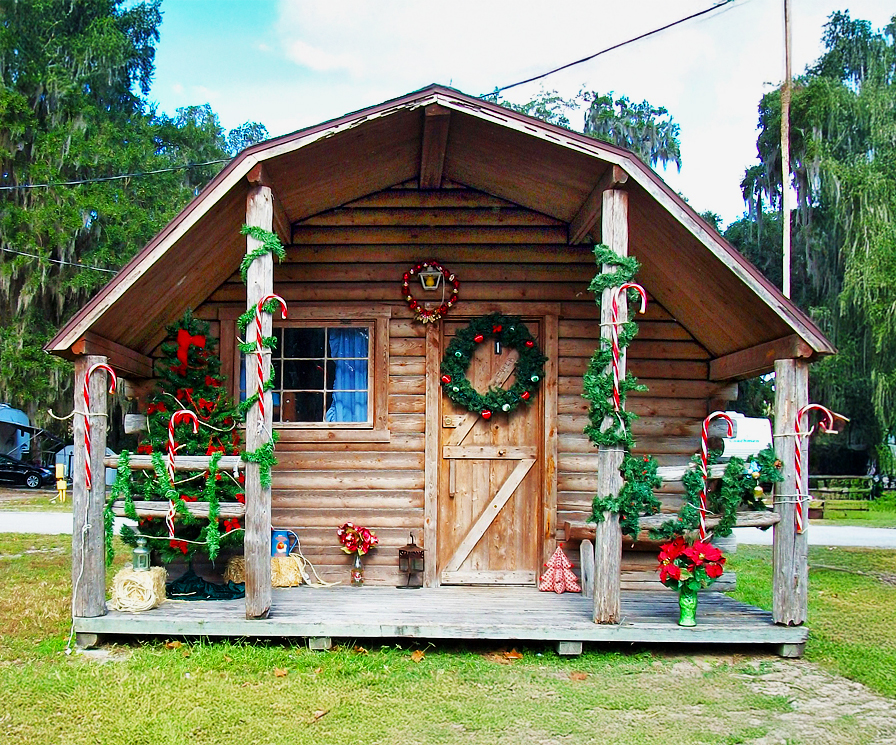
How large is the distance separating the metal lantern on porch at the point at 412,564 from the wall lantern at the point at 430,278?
7.62 ft

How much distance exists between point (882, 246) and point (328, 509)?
13130 millimetres

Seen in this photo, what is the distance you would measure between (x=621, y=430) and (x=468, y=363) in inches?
81.8

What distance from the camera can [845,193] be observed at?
68.7ft

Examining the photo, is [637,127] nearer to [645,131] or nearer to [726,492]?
[645,131]

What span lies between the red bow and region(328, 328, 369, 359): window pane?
126cm

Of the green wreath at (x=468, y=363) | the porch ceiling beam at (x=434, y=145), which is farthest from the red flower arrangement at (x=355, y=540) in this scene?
the porch ceiling beam at (x=434, y=145)

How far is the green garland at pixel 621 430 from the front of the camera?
5.75 meters

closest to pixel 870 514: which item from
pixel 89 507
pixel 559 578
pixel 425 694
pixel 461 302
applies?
pixel 559 578

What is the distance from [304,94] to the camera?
Answer: 4388 centimetres

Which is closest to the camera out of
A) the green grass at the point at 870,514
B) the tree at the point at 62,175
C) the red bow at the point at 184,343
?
the red bow at the point at 184,343

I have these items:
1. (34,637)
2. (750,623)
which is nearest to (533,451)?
(750,623)

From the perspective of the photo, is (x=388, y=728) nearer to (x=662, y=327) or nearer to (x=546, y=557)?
(x=546, y=557)

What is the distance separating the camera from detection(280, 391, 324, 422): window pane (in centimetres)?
765

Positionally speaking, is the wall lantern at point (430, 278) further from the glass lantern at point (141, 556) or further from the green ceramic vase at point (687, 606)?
the green ceramic vase at point (687, 606)
